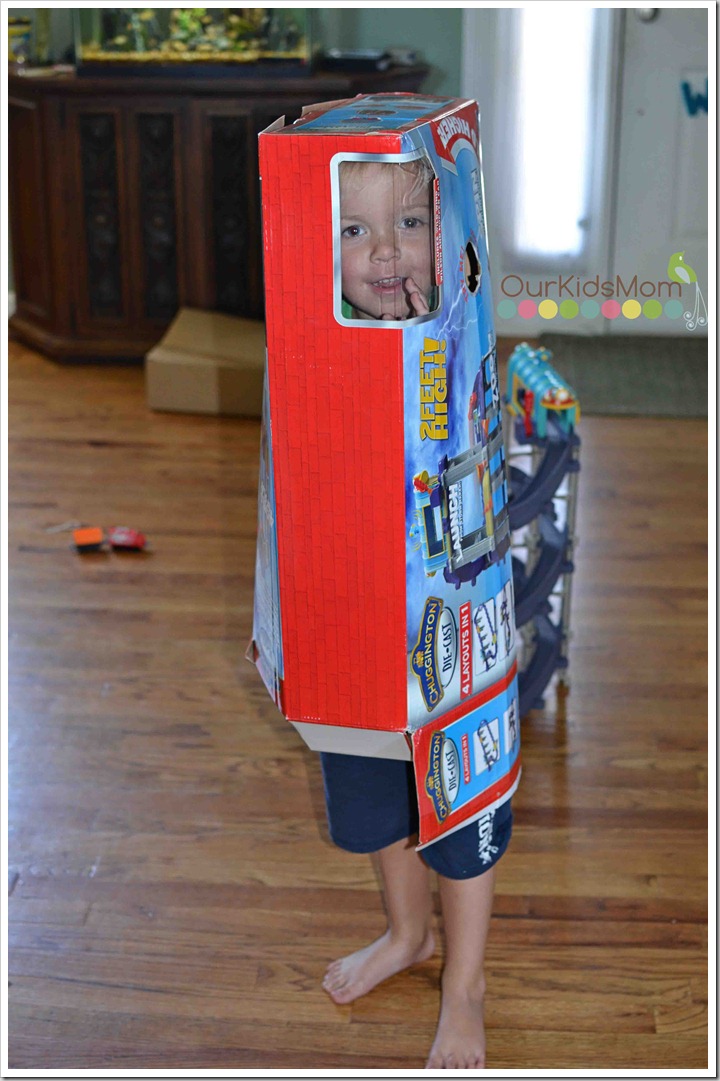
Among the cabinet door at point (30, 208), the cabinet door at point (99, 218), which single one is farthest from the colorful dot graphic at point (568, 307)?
the cabinet door at point (30, 208)

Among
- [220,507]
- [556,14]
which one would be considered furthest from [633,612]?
[556,14]

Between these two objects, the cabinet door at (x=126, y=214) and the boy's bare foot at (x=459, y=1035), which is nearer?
the boy's bare foot at (x=459, y=1035)

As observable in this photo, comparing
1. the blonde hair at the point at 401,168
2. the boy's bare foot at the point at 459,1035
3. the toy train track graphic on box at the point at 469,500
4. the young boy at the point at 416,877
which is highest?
the blonde hair at the point at 401,168

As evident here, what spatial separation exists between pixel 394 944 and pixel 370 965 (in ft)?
0.12

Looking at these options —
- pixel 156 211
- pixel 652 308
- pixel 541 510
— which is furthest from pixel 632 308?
pixel 156 211

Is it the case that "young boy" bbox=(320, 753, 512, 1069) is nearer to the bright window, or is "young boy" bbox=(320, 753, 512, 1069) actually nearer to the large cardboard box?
the large cardboard box

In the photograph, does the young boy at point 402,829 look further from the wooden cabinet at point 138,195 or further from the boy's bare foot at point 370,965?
the wooden cabinet at point 138,195

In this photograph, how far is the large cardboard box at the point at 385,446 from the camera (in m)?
0.90

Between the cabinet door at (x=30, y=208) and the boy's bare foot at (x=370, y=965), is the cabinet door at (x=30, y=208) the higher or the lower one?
the higher one

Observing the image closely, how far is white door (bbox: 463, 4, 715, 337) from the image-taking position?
358cm

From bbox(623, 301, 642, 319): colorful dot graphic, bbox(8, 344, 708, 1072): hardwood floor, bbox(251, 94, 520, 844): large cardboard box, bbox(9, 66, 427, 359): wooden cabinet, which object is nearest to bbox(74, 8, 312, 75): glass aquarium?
bbox(9, 66, 427, 359): wooden cabinet

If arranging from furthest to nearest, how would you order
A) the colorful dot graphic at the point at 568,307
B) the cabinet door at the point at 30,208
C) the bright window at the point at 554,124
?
the bright window at the point at 554,124 → the cabinet door at the point at 30,208 → the colorful dot graphic at the point at 568,307

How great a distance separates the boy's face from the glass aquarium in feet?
8.58

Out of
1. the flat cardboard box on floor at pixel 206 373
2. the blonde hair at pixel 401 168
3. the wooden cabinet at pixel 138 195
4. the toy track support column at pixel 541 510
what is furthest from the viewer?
the wooden cabinet at pixel 138 195
